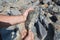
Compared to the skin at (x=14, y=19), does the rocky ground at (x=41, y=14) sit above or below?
below

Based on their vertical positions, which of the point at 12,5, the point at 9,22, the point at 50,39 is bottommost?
the point at 50,39

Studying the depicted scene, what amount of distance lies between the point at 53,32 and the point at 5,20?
1.80m

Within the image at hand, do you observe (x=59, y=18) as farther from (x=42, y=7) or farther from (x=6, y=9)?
(x=6, y=9)

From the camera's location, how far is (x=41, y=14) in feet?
13.8

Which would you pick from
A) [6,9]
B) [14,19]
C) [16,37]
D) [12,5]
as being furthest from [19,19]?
[12,5]

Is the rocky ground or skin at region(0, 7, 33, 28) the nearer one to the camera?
skin at region(0, 7, 33, 28)

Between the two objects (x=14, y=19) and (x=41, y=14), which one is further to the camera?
(x=41, y=14)

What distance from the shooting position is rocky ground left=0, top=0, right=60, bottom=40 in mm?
3639

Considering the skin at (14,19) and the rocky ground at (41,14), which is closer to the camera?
the skin at (14,19)

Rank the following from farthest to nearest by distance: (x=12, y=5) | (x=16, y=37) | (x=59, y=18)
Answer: (x=12, y=5), (x=59, y=18), (x=16, y=37)

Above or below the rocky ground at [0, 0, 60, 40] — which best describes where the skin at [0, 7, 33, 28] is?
above

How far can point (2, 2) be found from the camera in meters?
4.65

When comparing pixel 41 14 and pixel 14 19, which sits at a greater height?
pixel 14 19

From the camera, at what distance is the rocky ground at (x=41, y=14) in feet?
11.9
